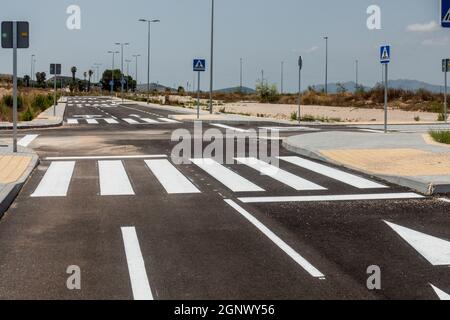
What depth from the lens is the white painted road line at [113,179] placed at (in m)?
9.45

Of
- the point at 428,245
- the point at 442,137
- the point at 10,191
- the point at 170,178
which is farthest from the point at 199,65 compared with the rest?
the point at 428,245

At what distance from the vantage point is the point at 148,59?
6075cm

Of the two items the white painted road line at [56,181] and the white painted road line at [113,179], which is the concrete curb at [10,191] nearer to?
the white painted road line at [56,181]

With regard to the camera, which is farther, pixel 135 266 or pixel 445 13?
pixel 445 13

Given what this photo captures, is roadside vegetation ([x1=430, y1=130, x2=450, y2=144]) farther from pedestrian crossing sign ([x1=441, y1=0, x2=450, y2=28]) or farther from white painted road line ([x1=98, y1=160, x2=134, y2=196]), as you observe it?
white painted road line ([x1=98, y1=160, x2=134, y2=196])

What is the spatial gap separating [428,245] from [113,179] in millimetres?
5898

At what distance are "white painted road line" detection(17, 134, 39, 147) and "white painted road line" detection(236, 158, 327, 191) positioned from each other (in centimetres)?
657

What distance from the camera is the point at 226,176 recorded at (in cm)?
1118

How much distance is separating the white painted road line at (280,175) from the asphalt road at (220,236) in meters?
0.03

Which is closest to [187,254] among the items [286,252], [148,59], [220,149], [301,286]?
[286,252]

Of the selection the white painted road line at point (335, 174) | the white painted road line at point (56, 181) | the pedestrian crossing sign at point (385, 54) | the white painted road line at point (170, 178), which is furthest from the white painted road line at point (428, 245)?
the pedestrian crossing sign at point (385, 54)

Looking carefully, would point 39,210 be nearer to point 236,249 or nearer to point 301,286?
point 236,249

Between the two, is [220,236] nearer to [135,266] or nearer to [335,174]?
[135,266]

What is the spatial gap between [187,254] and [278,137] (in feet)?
46.0
